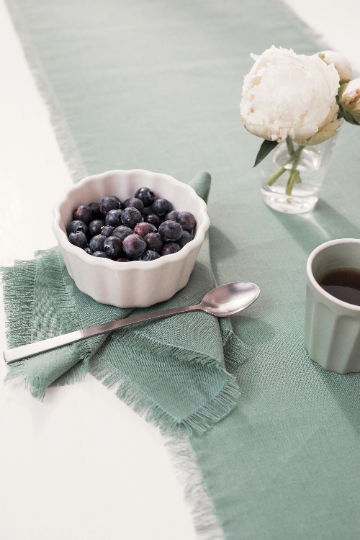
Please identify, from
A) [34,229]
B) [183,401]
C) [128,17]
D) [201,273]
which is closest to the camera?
[183,401]

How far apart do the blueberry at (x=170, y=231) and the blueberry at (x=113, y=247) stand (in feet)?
0.23

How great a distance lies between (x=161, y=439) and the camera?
630 millimetres

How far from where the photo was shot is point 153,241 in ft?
2.45

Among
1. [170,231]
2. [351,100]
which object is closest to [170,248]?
[170,231]

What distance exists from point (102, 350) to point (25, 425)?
0.49 ft

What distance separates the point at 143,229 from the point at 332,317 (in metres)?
0.31

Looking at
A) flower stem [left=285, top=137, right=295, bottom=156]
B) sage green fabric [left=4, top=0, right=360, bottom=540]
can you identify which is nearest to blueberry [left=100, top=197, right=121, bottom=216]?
sage green fabric [left=4, top=0, right=360, bottom=540]

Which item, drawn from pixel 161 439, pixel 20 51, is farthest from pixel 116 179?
pixel 20 51

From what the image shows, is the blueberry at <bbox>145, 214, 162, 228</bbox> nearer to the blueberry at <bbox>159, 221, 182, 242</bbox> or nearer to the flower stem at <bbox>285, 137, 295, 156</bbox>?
the blueberry at <bbox>159, 221, 182, 242</bbox>

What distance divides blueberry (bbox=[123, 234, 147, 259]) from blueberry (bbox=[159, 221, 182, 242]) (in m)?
0.04

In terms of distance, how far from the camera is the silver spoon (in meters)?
0.68

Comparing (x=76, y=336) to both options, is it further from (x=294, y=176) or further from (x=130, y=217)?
(x=294, y=176)

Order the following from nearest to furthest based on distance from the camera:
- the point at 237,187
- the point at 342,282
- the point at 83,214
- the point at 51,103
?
the point at 342,282 → the point at 83,214 → the point at 237,187 → the point at 51,103

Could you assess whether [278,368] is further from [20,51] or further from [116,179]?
[20,51]
